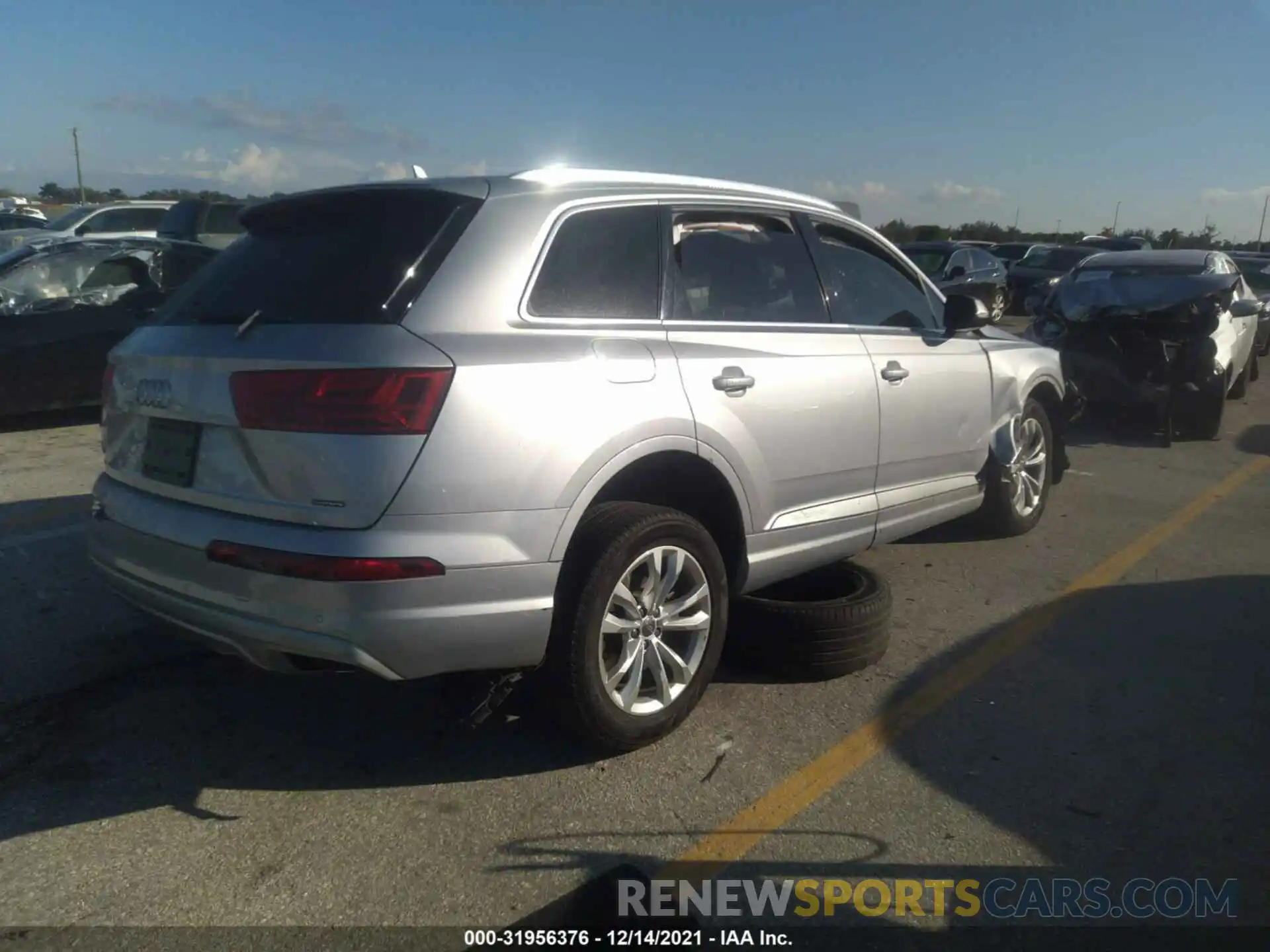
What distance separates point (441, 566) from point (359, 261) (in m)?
1.02

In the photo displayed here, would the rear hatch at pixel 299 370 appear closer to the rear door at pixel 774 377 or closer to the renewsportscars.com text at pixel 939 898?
the rear door at pixel 774 377

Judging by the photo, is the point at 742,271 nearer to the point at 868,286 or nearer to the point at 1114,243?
the point at 868,286

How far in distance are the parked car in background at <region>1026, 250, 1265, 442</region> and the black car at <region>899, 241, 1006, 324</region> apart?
615 cm

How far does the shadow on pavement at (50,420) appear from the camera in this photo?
29.2 ft

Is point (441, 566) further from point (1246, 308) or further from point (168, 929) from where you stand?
point (1246, 308)

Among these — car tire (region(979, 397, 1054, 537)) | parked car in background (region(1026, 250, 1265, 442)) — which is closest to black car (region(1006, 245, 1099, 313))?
parked car in background (region(1026, 250, 1265, 442))

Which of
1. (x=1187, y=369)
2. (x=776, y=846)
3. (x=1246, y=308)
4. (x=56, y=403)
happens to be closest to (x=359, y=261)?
(x=776, y=846)

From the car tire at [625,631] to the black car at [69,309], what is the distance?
6.19 meters

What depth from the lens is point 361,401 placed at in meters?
2.89

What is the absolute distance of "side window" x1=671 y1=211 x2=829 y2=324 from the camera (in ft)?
12.9

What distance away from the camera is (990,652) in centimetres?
454

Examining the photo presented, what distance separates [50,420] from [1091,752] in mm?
8889

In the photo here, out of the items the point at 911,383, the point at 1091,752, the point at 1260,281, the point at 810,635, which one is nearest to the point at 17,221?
the point at 1260,281

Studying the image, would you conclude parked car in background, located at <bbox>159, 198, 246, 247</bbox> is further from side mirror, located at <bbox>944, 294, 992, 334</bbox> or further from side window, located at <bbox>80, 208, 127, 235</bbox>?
side mirror, located at <bbox>944, 294, 992, 334</bbox>
